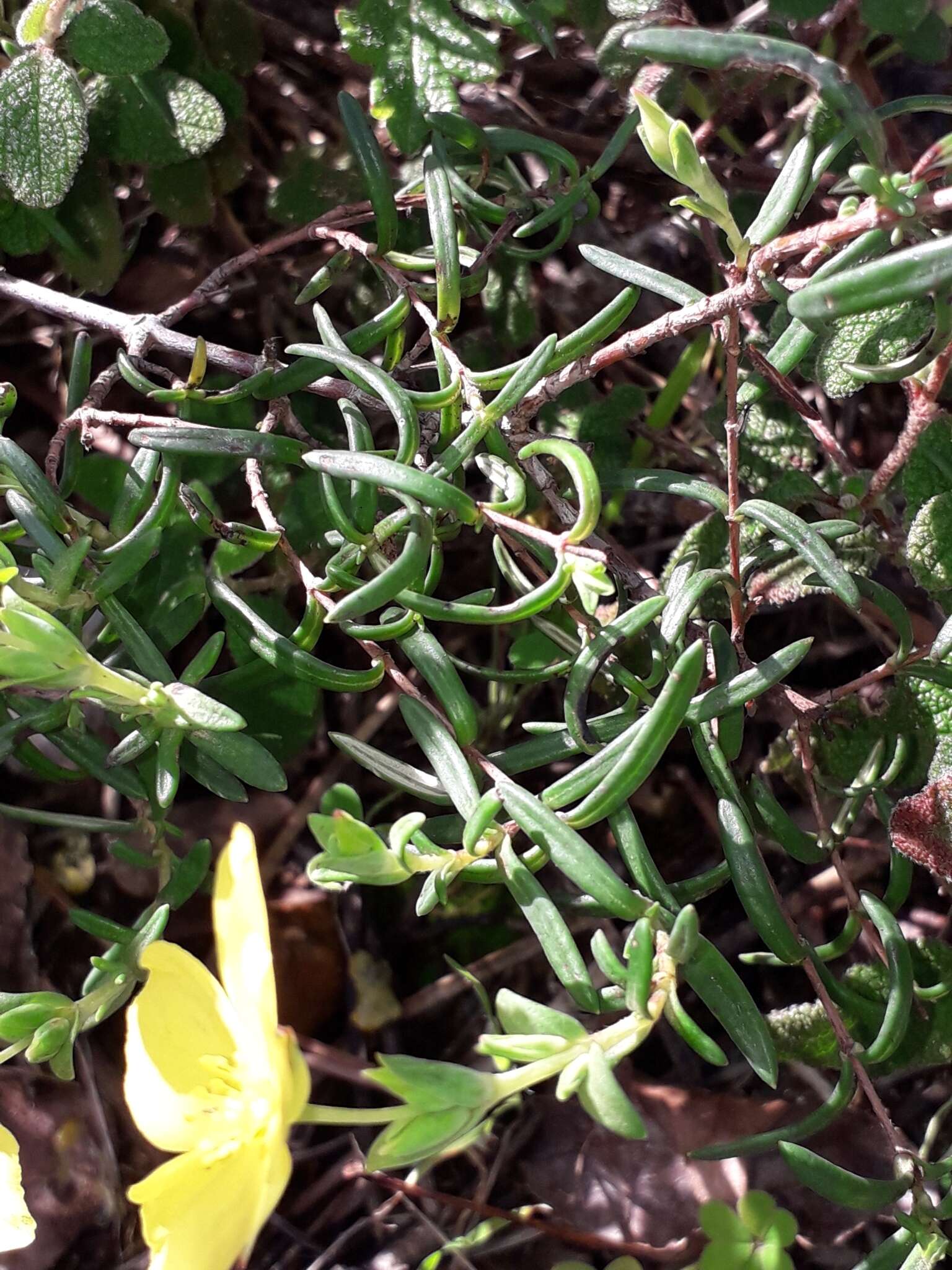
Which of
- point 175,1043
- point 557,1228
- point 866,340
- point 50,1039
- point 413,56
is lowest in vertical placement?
point 557,1228

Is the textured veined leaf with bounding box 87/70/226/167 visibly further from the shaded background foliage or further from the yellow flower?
the yellow flower

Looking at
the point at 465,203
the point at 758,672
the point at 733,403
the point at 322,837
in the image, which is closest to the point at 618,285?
the point at 465,203

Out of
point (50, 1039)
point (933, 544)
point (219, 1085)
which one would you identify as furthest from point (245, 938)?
point (933, 544)

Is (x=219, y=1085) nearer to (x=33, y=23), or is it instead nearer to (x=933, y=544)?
(x=933, y=544)

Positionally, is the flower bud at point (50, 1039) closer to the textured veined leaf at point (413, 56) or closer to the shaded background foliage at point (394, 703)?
the shaded background foliage at point (394, 703)

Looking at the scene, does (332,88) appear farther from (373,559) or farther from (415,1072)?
(415,1072)

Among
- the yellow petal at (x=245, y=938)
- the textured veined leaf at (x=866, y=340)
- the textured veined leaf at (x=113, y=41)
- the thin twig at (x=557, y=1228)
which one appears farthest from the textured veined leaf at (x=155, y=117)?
the thin twig at (x=557, y=1228)
